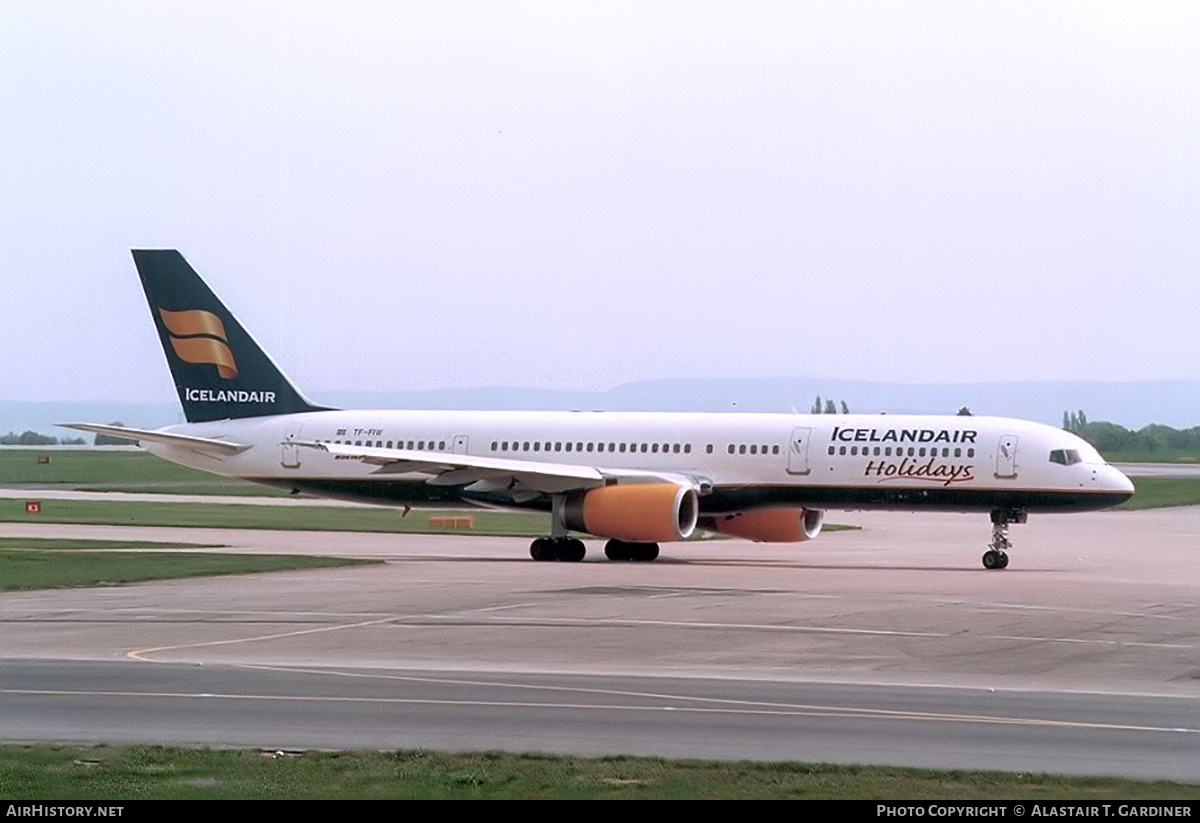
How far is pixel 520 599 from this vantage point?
94.4ft

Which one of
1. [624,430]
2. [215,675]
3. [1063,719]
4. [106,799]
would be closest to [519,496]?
[624,430]

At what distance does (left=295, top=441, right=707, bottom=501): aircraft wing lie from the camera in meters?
40.2

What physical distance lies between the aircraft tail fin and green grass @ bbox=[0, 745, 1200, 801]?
33.2 meters

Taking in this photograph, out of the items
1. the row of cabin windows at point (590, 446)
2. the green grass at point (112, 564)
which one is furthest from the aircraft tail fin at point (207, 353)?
the green grass at point (112, 564)

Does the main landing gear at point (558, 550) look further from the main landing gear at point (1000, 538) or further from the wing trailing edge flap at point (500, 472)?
the main landing gear at point (1000, 538)

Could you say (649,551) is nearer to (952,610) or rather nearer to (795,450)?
(795,450)

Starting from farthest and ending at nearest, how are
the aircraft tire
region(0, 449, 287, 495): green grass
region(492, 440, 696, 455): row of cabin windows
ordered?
1. region(0, 449, 287, 495): green grass
2. region(492, 440, 696, 455): row of cabin windows
3. the aircraft tire

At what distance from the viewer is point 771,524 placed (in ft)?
140

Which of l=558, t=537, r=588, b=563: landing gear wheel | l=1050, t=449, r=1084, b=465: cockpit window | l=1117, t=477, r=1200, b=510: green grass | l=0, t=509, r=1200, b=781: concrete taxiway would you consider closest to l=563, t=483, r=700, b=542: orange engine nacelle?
l=558, t=537, r=588, b=563: landing gear wheel

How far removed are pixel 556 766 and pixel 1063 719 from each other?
5.17 meters

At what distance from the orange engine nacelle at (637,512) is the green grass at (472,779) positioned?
984 inches

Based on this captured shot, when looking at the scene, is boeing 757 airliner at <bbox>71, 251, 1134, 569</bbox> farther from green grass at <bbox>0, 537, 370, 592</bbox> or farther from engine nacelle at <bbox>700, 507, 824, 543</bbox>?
green grass at <bbox>0, 537, 370, 592</bbox>

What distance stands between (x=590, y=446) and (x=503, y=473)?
10.1ft

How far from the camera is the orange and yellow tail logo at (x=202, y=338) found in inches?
1855
